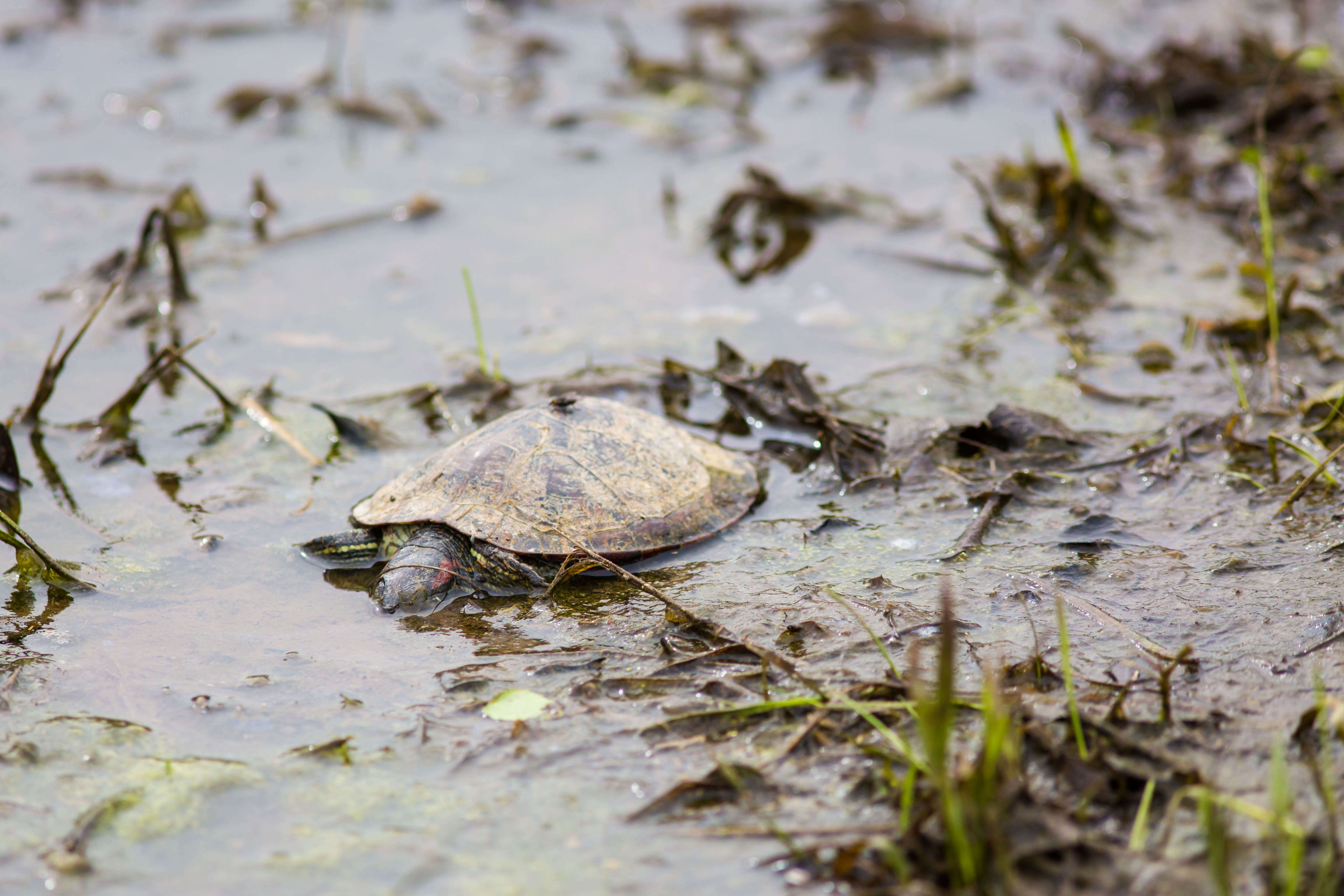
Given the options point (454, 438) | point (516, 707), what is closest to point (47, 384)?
point (454, 438)

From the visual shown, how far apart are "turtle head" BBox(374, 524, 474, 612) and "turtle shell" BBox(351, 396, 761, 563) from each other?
0.08 m

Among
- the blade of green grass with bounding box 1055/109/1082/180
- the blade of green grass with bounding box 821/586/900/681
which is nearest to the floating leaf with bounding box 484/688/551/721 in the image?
the blade of green grass with bounding box 821/586/900/681

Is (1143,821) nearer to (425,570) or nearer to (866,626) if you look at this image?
(866,626)

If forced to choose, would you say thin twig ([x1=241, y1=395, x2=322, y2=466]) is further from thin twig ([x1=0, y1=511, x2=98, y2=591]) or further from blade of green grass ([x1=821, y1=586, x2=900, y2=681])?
blade of green grass ([x1=821, y1=586, x2=900, y2=681])

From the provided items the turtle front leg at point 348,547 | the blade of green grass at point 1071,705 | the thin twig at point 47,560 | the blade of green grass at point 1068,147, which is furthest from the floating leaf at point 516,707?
the blade of green grass at point 1068,147

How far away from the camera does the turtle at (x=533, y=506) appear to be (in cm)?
397

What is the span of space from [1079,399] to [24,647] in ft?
15.2

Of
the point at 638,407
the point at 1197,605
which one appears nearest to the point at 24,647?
the point at 638,407

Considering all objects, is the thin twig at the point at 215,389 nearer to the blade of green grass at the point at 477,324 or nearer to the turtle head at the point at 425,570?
the blade of green grass at the point at 477,324

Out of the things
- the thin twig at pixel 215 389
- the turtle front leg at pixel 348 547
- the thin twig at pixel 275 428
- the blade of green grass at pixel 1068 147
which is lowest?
the turtle front leg at pixel 348 547

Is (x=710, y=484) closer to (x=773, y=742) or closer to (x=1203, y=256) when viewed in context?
(x=773, y=742)

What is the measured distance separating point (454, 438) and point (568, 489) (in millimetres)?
1229

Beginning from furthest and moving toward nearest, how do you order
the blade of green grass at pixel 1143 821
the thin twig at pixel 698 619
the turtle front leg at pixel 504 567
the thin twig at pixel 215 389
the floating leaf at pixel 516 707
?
the thin twig at pixel 215 389, the turtle front leg at pixel 504 567, the floating leaf at pixel 516 707, the thin twig at pixel 698 619, the blade of green grass at pixel 1143 821

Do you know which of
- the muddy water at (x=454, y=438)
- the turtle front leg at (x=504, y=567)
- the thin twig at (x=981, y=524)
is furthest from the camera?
the thin twig at (x=981, y=524)
